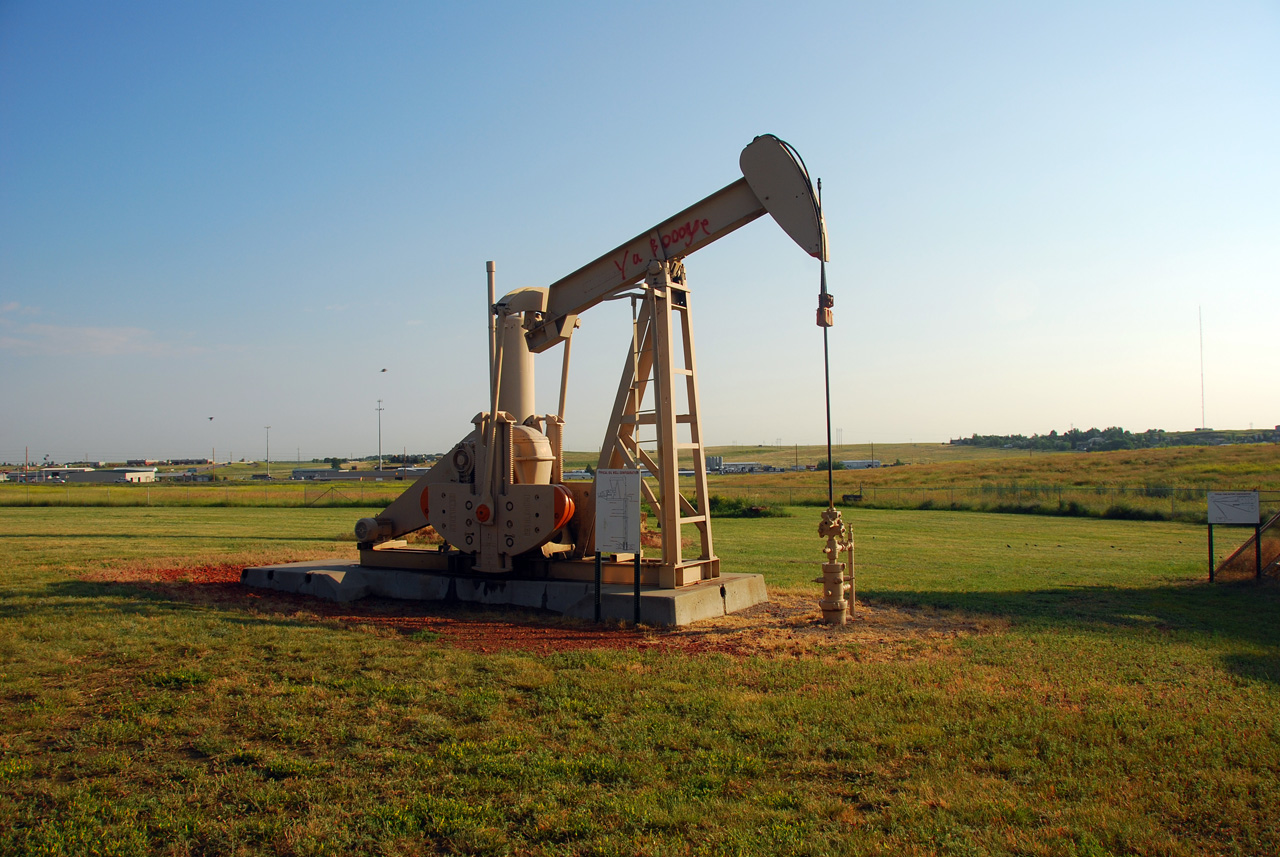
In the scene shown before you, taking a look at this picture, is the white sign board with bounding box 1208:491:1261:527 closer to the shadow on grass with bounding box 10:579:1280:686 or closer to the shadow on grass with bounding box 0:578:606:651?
the shadow on grass with bounding box 10:579:1280:686

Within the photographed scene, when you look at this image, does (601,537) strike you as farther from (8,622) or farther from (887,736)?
(8,622)

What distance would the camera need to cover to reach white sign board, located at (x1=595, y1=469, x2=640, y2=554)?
371 inches

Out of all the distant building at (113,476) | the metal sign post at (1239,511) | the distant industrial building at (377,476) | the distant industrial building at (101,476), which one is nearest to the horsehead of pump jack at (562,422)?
the metal sign post at (1239,511)

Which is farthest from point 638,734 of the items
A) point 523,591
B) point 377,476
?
point 377,476

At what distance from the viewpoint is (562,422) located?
12.0 meters

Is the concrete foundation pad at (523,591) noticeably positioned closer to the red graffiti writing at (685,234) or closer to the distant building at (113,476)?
the red graffiti writing at (685,234)

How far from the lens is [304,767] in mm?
4832

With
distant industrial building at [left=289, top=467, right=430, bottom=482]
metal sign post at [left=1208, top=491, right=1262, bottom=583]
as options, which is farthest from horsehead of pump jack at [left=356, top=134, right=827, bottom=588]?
distant industrial building at [left=289, top=467, right=430, bottom=482]

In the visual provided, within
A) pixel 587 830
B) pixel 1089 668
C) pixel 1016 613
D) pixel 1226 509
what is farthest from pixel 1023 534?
pixel 587 830

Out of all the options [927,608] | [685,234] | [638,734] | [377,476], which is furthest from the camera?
[377,476]

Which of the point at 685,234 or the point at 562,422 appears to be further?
the point at 562,422

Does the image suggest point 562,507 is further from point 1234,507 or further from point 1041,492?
point 1041,492

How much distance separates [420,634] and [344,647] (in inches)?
36.9

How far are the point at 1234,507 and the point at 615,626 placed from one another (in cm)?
1080
